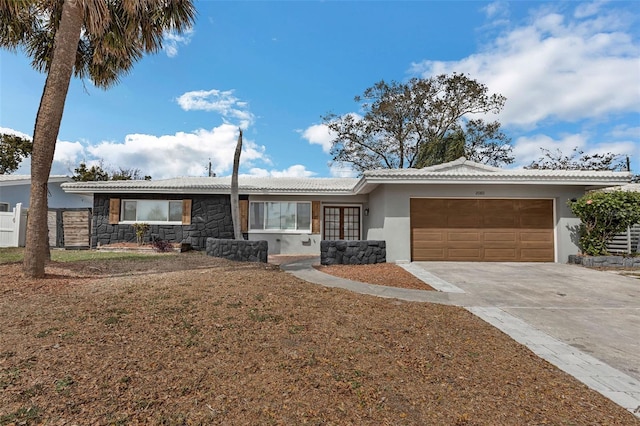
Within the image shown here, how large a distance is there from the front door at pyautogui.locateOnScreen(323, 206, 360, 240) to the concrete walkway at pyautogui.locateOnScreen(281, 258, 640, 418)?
504 centimetres

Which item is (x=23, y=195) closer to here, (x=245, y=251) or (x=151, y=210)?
(x=151, y=210)

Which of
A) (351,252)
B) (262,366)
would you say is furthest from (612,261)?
(262,366)

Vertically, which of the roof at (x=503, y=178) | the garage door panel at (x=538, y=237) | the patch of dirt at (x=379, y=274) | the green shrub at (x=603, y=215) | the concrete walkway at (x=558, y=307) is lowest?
the concrete walkway at (x=558, y=307)

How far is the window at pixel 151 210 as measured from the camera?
43.9ft

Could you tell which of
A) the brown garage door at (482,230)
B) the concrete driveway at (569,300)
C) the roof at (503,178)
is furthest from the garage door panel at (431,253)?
the roof at (503,178)

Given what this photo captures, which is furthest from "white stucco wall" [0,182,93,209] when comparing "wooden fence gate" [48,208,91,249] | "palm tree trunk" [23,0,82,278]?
"palm tree trunk" [23,0,82,278]

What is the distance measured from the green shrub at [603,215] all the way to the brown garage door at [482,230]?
900 mm

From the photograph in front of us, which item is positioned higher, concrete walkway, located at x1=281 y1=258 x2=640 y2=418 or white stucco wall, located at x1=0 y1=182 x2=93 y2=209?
white stucco wall, located at x1=0 y1=182 x2=93 y2=209

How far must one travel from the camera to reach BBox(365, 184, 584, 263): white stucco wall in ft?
32.7

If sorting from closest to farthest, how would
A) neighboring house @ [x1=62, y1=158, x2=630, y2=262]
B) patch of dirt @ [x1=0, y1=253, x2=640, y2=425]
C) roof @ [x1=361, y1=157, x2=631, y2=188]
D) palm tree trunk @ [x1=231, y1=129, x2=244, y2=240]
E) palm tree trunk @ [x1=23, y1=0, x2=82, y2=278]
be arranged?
patch of dirt @ [x1=0, y1=253, x2=640, y2=425], palm tree trunk @ [x1=23, y1=0, x2=82, y2=278], roof @ [x1=361, y1=157, x2=631, y2=188], neighboring house @ [x1=62, y1=158, x2=630, y2=262], palm tree trunk @ [x1=231, y1=129, x2=244, y2=240]

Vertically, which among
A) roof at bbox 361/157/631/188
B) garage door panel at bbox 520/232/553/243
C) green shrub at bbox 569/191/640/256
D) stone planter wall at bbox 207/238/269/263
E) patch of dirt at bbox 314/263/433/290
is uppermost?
roof at bbox 361/157/631/188

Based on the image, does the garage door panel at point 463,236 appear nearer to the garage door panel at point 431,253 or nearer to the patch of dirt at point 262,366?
the garage door panel at point 431,253

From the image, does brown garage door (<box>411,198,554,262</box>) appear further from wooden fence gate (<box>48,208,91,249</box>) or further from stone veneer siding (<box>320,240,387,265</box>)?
wooden fence gate (<box>48,208,91,249</box>)

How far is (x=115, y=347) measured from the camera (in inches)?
113
